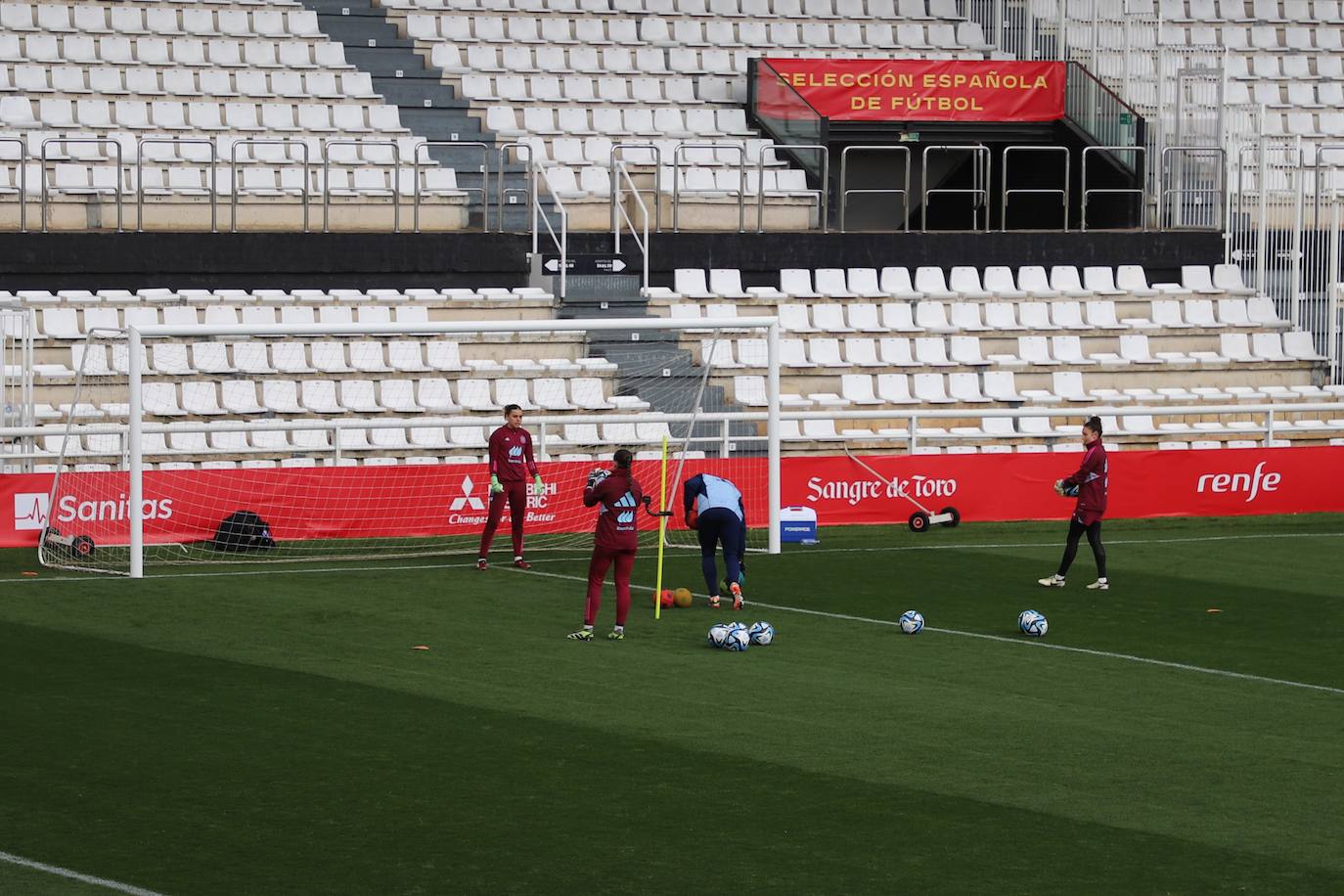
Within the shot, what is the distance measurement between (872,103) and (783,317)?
5157 millimetres

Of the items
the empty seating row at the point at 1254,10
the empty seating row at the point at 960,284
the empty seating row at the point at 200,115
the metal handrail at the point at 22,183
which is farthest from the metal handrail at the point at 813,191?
the metal handrail at the point at 22,183

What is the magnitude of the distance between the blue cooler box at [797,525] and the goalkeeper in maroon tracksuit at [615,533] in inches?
248

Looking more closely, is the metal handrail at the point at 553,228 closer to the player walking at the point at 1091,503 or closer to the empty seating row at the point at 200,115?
the empty seating row at the point at 200,115

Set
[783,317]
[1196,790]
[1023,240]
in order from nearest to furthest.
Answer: [1196,790], [783,317], [1023,240]

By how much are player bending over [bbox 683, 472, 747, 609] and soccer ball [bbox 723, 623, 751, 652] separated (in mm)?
1967

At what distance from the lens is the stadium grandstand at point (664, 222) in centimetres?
2416

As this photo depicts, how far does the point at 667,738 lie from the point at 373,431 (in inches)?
478

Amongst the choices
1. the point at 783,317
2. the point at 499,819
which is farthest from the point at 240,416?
the point at 499,819

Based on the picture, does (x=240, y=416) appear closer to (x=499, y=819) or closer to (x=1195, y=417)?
(x=1195, y=417)

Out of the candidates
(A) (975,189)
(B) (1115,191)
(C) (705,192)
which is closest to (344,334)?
(C) (705,192)

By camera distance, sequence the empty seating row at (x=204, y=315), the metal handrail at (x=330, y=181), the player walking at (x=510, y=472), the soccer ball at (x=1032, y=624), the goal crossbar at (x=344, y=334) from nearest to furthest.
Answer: the soccer ball at (x=1032, y=624), the goal crossbar at (x=344, y=334), the player walking at (x=510, y=472), the empty seating row at (x=204, y=315), the metal handrail at (x=330, y=181)

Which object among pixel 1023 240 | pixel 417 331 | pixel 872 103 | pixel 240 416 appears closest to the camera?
pixel 417 331

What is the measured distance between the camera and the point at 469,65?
3031 centimetres

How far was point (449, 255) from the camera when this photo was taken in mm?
26312
